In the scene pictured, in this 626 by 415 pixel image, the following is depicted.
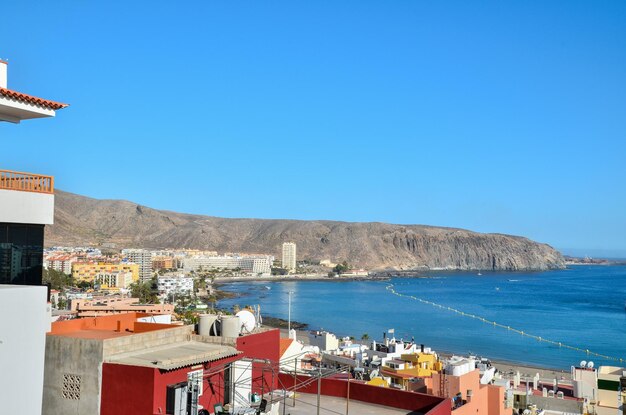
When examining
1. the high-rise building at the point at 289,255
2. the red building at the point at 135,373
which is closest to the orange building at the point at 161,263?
the high-rise building at the point at 289,255

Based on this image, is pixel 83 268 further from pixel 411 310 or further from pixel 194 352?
pixel 194 352

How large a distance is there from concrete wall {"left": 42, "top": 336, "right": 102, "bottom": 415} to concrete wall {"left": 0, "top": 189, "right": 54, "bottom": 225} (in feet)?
3.92

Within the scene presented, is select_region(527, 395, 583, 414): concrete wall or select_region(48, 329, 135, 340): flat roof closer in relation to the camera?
select_region(48, 329, 135, 340): flat roof

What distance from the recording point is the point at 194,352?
6.77 metres

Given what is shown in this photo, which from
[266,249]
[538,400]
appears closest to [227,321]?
[538,400]

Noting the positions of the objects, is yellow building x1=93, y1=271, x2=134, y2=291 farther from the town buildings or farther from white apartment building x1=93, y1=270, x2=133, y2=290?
the town buildings

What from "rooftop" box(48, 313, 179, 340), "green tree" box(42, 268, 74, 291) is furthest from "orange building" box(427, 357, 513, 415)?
"green tree" box(42, 268, 74, 291)

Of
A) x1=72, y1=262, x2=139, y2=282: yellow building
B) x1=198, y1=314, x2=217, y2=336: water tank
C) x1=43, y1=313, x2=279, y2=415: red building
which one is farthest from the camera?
x1=72, y1=262, x2=139, y2=282: yellow building

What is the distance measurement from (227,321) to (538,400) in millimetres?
11670

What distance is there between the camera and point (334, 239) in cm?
14488

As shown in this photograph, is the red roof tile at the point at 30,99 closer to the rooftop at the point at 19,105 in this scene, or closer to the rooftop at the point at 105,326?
the rooftop at the point at 19,105

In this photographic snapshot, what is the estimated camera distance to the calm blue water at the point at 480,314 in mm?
36406

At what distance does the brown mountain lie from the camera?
137875mm

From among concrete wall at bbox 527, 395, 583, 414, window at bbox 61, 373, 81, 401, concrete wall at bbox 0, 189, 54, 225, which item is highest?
concrete wall at bbox 0, 189, 54, 225
